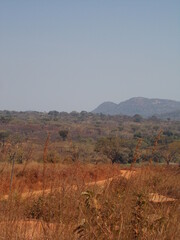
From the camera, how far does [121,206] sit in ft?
12.7

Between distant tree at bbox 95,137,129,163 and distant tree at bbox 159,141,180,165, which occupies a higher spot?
distant tree at bbox 159,141,180,165

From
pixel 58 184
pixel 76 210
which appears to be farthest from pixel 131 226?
pixel 58 184

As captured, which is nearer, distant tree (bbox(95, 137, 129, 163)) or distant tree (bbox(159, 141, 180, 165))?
distant tree (bbox(159, 141, 180, 165))

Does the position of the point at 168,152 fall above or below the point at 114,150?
above

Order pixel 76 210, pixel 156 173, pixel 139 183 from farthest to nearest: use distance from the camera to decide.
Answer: pixel 156 173 → pixel 139 183 → pixel 76 210

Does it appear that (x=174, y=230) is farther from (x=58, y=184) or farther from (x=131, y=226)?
(x=58, y=184)

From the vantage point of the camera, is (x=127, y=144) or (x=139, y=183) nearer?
(x=139, y=183)

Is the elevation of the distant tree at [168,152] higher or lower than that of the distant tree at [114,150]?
higher

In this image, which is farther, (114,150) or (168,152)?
(114,150)

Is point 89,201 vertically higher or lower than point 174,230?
higher

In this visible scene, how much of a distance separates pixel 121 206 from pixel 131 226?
0.77ft

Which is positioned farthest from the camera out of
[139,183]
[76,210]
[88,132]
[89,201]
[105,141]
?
[88,132]

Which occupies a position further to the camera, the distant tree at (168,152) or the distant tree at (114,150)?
the distant tree at (114,150)

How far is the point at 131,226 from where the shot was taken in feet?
Answer: 12.2
